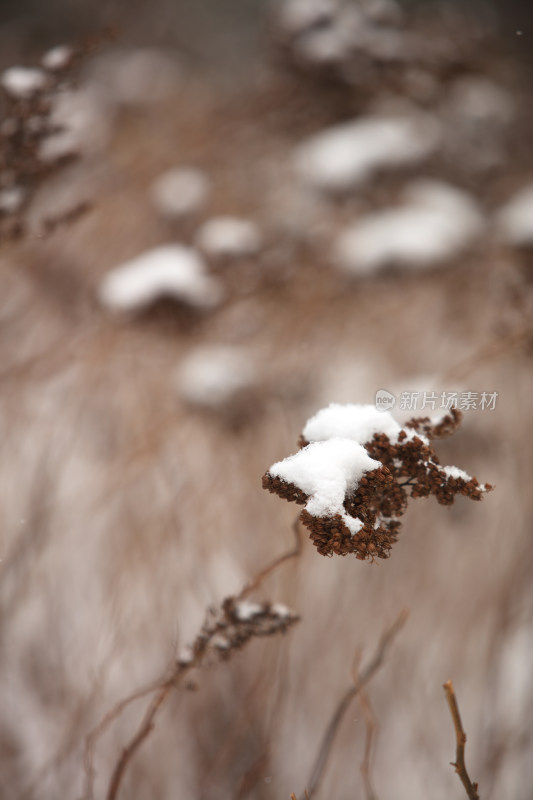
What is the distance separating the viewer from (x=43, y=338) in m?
1.11

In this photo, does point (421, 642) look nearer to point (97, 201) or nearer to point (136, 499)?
point (136, 499)

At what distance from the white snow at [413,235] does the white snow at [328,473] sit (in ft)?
3.04

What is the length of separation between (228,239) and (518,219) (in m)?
0.65

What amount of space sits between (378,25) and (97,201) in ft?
2.64

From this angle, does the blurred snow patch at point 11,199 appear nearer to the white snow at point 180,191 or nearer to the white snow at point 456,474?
the white snow at point 180,191

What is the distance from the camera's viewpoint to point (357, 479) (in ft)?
1.21

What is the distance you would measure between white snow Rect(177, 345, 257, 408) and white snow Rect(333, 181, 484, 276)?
349 mm

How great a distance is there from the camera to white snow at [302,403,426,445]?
409 mm

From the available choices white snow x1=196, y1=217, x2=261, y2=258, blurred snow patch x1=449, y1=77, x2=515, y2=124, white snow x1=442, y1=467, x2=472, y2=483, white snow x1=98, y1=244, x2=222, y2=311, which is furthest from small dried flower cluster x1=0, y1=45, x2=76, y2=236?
blurred snow patch x1=449, y1=77, x2=515, y2=124

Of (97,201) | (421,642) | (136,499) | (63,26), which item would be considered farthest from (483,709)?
(63,26)

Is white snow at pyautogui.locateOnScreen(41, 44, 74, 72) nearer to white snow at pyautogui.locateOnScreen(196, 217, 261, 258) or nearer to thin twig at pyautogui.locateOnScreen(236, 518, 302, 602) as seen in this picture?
white snow at pyautogui.locateOnScreen(196, 217, 261, 258)

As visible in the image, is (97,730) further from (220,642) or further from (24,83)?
(24,83)

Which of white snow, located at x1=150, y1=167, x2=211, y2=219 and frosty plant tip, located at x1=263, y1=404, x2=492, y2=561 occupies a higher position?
white snow, located at x1=150, y1=167, x2=211, y2=219

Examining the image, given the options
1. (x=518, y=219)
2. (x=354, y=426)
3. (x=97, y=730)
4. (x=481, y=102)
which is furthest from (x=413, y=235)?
(x=97, y=730)
